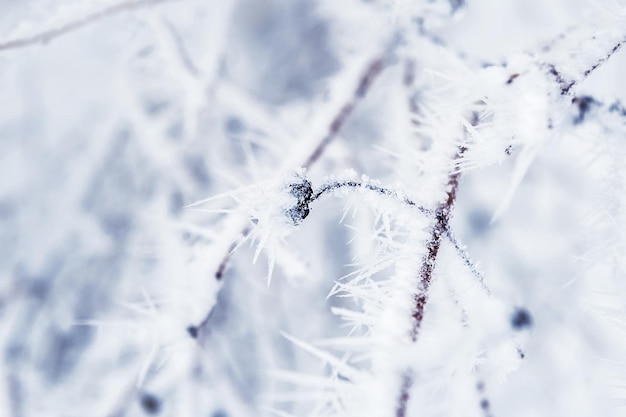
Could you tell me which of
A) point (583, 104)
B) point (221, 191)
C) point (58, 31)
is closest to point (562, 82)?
point (583, 104)

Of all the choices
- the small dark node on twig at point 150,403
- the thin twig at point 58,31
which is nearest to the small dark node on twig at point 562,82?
the thin twig at point 58,31

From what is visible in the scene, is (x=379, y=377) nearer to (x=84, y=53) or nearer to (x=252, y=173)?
(x=252, y=173)

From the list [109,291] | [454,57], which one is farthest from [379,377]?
[109,291]

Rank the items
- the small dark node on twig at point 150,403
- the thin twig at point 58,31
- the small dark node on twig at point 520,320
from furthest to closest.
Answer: the small dark node on twig at point 150,403 < the thin twig at point 58,31 < the small dark node on twig at point 520,320

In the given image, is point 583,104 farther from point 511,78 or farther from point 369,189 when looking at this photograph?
point 369,189

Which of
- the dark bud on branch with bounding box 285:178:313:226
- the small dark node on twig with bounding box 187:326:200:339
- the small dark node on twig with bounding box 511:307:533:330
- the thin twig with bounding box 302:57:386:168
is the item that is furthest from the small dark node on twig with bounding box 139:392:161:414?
the small dark node on twig with bounding box 511:307:533:330

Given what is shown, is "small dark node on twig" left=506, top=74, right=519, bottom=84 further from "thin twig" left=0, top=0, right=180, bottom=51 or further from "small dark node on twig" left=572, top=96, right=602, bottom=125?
"thin twig" left=0, top=0, right=180, bottom=51

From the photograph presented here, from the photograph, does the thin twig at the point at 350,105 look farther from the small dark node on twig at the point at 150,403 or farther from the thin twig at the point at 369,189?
the small dark node on twig at the point at 150,403
